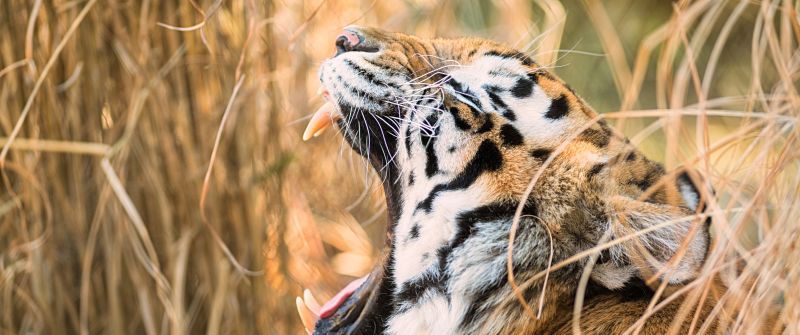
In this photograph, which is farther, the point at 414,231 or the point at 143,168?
the point at 143,168

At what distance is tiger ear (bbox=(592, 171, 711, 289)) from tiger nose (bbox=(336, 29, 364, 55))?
0.48 metres

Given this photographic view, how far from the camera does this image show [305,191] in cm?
297

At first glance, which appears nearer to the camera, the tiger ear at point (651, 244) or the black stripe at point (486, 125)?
the tiger ear at point (651, 244)

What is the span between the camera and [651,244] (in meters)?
1.13

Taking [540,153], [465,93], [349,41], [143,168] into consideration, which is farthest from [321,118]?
[143,168]

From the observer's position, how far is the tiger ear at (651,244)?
1.08m

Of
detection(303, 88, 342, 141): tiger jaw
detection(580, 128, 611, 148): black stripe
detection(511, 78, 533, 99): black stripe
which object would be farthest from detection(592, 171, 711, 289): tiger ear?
detection(303, 88, 342, 141): tiger jaw

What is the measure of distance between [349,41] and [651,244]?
573 millimetres

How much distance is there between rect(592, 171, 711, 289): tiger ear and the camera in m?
1.08

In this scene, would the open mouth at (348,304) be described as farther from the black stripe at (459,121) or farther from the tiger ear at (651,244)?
the tiger ear at (651,244)

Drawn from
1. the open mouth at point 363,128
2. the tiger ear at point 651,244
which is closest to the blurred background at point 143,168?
the open mouth at point 363,128

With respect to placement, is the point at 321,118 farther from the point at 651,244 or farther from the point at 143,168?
the point at 143,168

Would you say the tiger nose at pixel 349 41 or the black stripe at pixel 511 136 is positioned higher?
the tiger nose at pixel 349 41

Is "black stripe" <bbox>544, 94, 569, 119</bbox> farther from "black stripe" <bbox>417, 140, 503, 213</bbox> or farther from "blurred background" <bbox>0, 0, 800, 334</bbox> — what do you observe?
"blurred background" <bbox>0, 0, 800, 334</bbox>
